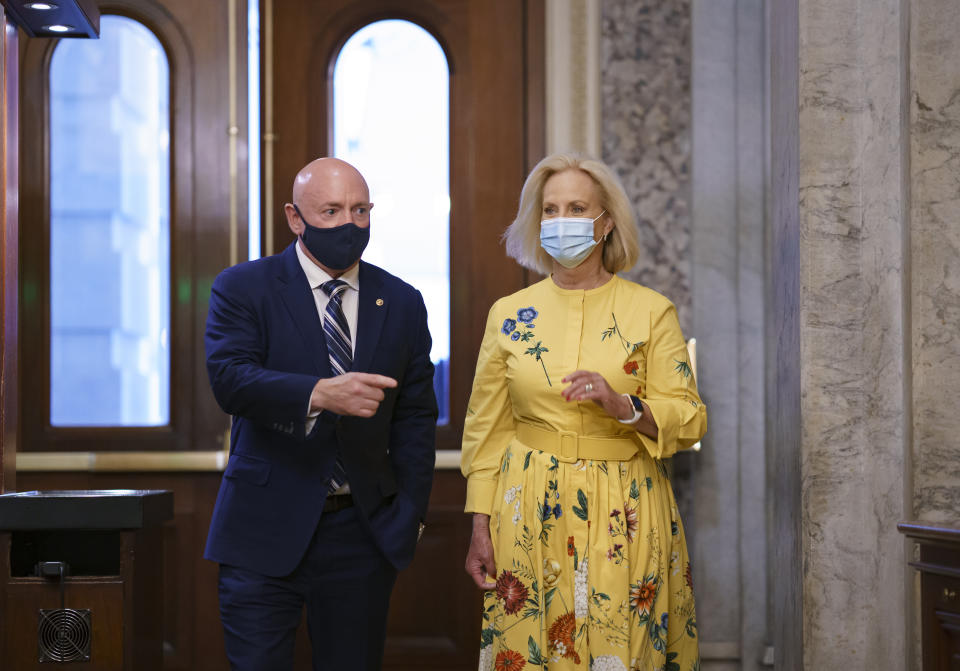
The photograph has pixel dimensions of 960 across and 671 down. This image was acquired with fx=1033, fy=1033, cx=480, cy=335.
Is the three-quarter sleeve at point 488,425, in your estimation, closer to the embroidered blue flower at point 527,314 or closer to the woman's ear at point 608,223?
the embroidered blue flower at point 527,314

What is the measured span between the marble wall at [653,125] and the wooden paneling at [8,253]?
1.98 meters

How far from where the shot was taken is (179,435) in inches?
154

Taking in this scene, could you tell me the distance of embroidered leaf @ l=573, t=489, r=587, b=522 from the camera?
2420 mm

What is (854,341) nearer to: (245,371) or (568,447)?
(568,447)

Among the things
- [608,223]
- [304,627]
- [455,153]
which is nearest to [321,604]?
[608,223]

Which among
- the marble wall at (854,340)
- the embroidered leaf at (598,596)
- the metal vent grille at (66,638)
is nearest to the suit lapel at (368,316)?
the embroidered leaf at (598,596)

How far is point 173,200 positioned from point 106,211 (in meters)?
0.26

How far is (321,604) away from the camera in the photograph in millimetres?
2406

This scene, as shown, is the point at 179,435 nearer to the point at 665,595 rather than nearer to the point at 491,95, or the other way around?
the point at 491,95

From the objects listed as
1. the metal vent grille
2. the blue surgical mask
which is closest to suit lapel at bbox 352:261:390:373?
the blue surgical mask

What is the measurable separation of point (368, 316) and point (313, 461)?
0.37m

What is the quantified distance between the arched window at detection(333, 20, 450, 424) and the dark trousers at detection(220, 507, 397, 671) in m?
1.57

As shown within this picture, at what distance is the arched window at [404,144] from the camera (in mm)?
3982

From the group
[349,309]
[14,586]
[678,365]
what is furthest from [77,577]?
[678,365]
